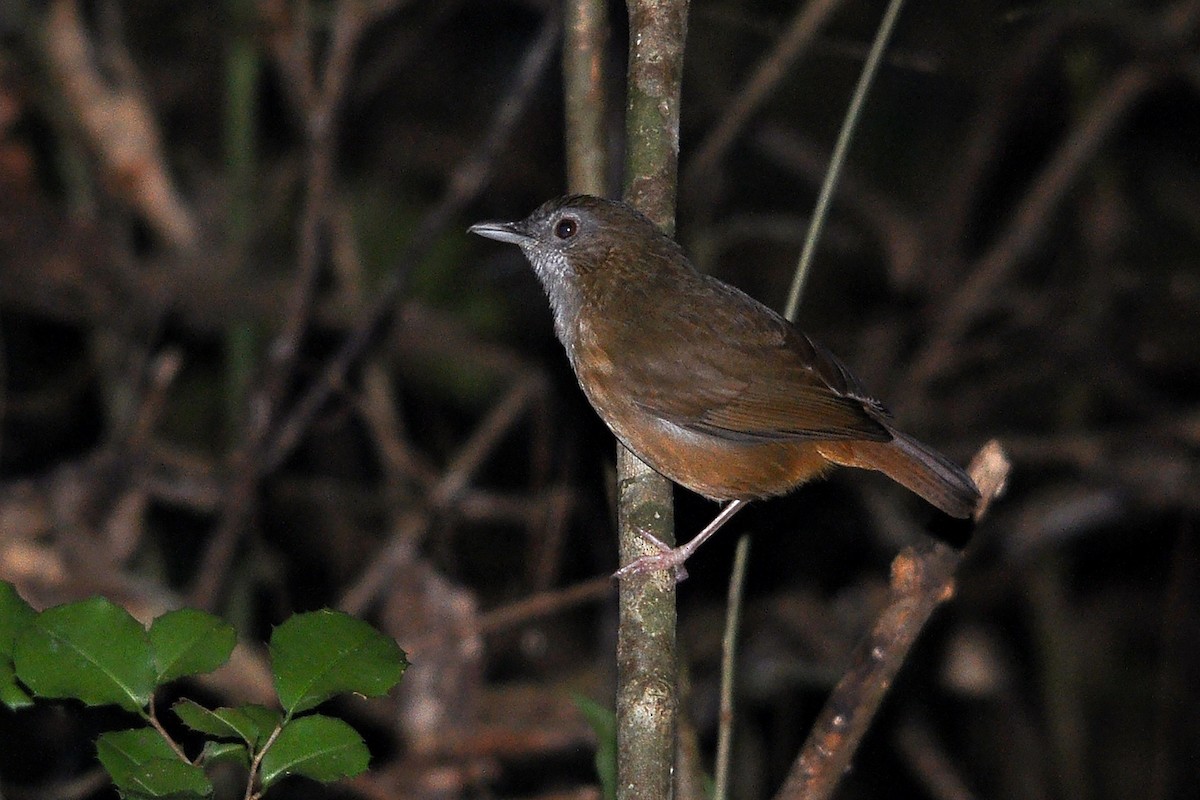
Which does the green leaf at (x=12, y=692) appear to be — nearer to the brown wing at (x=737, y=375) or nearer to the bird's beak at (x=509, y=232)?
the brown wing at (x=737, y=375)

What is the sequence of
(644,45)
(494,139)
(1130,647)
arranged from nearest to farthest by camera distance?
(644,45) → (494,139) → (1130,647)

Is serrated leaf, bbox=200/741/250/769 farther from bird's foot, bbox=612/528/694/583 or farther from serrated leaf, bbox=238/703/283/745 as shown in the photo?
bird's foot, bbox=612/528/694/583

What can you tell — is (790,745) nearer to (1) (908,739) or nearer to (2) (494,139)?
(1) (908,739)

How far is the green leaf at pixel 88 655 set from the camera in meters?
1.80

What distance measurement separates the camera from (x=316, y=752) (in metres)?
1.82

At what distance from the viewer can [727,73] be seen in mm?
7094

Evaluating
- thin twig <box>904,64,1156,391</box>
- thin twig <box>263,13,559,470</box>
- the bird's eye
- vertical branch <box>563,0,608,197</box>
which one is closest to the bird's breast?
the bird's eye

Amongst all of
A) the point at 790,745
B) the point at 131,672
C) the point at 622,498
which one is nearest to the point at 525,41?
the point at 790,745

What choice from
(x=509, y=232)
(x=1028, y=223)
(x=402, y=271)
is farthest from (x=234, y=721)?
(x=1028, y=223)

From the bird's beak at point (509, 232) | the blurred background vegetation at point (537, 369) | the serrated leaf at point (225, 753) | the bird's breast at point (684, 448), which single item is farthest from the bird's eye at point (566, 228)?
the serrated leaf at point (225, 753)

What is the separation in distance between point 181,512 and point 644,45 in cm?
386

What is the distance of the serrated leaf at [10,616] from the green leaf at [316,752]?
415 millimetres

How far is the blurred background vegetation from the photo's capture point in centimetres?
479

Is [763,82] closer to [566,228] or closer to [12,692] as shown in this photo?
[566,228]
